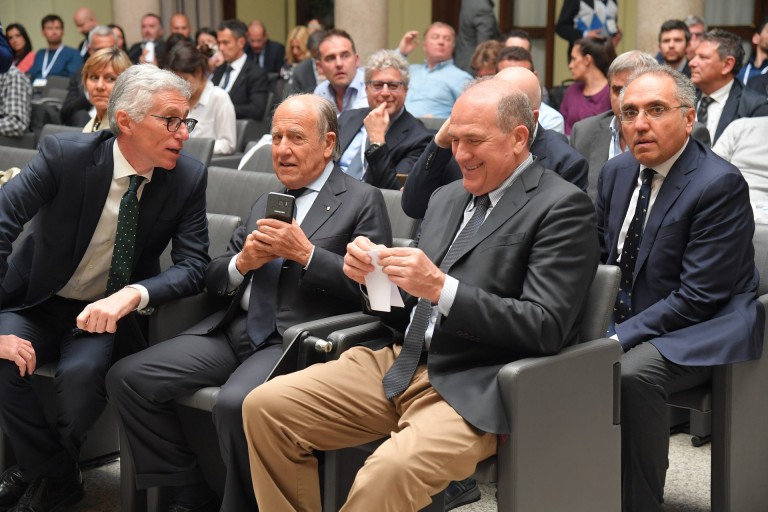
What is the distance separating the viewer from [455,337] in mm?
2797

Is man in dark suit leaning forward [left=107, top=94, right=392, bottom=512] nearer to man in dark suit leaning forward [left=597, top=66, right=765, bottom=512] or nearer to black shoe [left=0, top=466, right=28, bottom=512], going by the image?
black shoe [left=0, top=466, right=28, bottom=512]

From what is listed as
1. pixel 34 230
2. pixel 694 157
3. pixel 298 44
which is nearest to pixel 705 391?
pixel 694 157

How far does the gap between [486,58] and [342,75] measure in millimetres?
1422

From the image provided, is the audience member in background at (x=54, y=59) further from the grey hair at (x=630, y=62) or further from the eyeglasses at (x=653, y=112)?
the eyeglasses at (x=653, y=112)

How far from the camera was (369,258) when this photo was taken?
277 cm

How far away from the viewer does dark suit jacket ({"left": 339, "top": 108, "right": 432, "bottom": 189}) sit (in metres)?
4.74

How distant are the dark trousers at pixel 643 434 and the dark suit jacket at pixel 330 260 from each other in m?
0.87

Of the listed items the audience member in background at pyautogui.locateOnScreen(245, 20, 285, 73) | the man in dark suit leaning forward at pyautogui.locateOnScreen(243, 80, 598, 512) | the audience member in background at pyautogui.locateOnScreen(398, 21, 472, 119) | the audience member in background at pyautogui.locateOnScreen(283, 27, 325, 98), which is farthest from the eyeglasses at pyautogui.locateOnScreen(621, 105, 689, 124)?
the audience member in background at pyautogui.locateOnScreen(245, 20, 285, 73)

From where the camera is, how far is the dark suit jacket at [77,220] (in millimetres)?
3408

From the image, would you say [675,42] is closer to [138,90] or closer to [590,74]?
[590,74]

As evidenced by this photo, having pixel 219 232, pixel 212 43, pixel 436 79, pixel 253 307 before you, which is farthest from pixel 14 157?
pixel 212 43

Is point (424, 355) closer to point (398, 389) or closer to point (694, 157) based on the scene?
point (398, 389)

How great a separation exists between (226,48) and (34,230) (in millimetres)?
6498

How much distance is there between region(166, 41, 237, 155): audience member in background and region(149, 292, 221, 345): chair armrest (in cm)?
296
